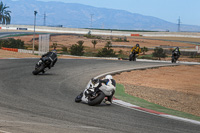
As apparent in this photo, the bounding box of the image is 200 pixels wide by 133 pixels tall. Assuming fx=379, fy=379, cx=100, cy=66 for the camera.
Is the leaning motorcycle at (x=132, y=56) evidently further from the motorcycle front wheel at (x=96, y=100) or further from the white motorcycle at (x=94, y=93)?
the motorcycle front wheel at (x=96, y=100)

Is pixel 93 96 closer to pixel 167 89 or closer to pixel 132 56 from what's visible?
pixel 167 89

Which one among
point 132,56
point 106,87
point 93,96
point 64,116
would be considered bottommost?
point 64,116

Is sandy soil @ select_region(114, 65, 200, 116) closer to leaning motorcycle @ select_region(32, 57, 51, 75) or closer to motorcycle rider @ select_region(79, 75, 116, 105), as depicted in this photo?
motorcycle rider @ select_region(79, 75, 116, 105)

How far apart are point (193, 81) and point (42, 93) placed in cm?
1351

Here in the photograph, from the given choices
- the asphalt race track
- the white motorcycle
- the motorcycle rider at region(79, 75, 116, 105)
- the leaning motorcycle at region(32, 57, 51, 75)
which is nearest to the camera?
the asphalt race track

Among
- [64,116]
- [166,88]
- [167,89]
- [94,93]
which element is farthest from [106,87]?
[166,88]

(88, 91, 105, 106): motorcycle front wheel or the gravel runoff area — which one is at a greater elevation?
(88, 91, 105, 106): motorcycle front wheel

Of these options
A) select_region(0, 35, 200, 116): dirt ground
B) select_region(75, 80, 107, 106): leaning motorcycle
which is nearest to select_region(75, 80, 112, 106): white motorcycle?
select_region(75, 80, 107, 106): leaning motorcycle

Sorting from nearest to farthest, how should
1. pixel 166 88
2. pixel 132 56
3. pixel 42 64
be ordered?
1. pixel 42 64
2. pixel 166 88
3. pixel 132 56

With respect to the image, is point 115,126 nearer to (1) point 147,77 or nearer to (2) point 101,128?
(2) point 101,128

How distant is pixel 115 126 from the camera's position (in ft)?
28.7

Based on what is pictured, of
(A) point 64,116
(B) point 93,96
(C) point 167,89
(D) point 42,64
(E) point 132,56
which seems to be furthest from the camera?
(E) point 132,56

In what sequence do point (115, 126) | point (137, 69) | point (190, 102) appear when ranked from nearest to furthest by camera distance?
point (115, 126) < point (190, 102) < point (137, 69)

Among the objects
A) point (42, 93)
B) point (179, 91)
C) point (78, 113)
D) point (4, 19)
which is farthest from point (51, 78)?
point (4, 19)
